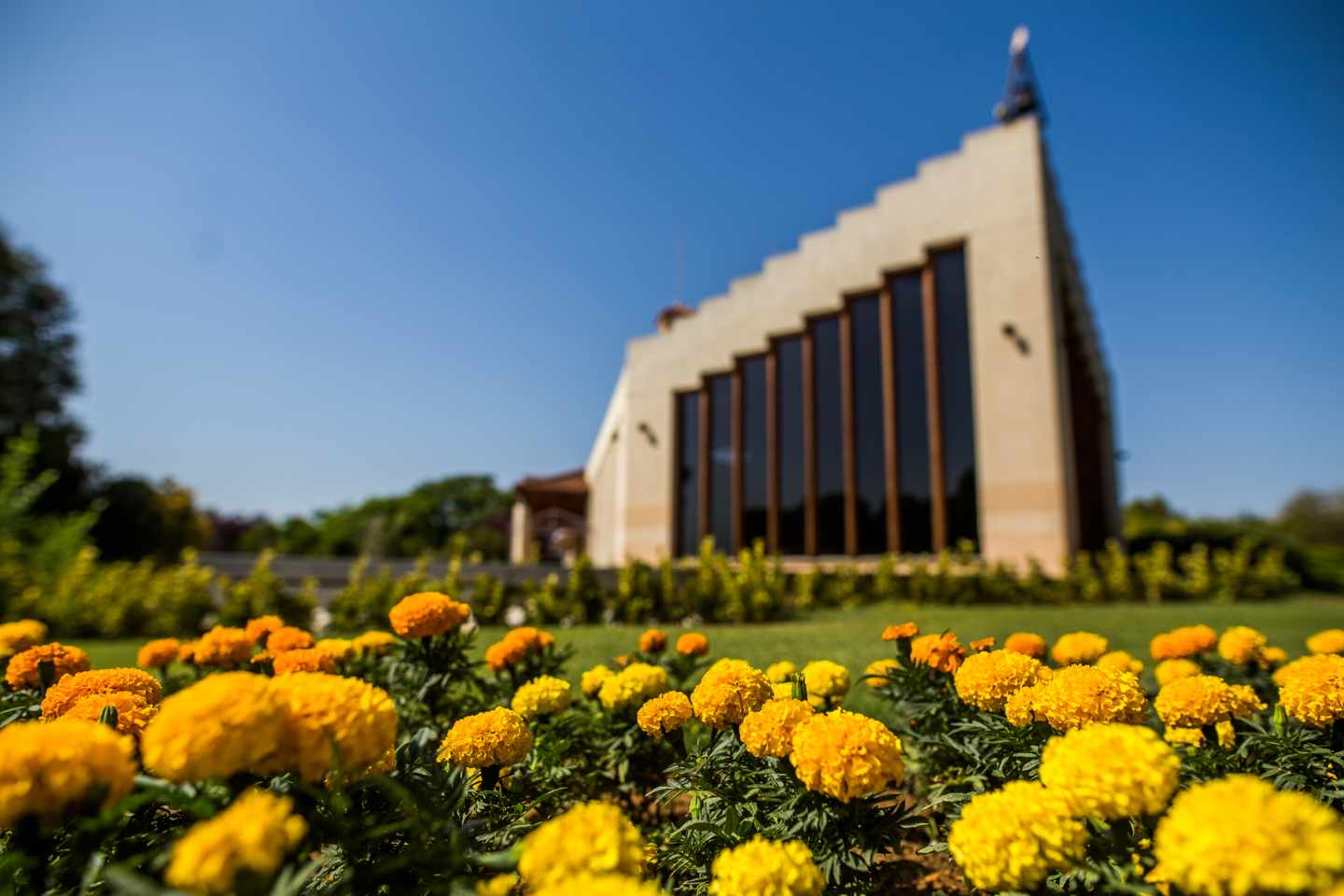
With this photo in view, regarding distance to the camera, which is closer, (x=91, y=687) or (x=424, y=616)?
(x=91, y=687)

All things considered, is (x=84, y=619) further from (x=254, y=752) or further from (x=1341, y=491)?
(x=1341, y=491)

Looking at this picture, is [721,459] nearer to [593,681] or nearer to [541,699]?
[593,681]

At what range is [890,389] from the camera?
11.3 meters

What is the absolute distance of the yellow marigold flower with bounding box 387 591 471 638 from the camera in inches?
78.8

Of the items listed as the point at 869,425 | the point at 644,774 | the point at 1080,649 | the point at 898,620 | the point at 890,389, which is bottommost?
the point at 898,620

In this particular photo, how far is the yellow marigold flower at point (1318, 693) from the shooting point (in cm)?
147

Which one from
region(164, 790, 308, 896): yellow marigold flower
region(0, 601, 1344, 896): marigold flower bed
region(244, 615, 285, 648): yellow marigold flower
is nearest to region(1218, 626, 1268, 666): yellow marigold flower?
region(0, 601, 1344, 896): marigold flower bed

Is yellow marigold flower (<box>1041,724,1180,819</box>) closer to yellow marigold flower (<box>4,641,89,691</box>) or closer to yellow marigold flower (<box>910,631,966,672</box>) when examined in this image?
yellow marigold flower (<box>910,631,966,672</box>)

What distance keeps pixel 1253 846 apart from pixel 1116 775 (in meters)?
0.20

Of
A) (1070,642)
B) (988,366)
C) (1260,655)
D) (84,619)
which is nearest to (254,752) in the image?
(1070,642)

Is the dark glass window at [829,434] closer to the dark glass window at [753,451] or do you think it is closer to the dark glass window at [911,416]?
the dark glass window at [911,416]

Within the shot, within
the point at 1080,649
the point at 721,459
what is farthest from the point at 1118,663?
the point at 721,459

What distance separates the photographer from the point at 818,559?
38.3 feet

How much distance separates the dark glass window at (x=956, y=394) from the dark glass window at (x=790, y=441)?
2.71 meters
